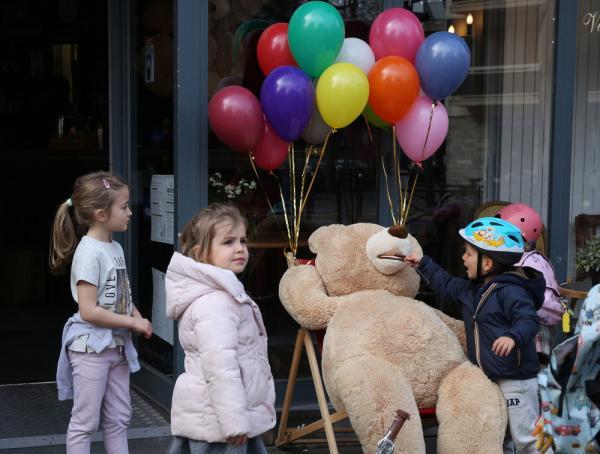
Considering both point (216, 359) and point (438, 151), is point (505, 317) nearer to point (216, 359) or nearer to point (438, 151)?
point (216, 359)

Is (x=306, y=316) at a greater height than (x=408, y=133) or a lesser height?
lesser

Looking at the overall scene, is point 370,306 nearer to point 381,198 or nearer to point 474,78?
point 381,198

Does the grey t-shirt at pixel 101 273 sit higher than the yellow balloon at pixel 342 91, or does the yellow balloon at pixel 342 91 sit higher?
the yellow balloon at pixel 342 91

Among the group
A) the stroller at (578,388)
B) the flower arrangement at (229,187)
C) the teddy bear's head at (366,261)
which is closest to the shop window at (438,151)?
the flower arrangement at (229,187)

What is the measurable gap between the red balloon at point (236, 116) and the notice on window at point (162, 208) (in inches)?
23.0

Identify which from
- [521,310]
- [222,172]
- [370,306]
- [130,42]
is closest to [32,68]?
[130,42]

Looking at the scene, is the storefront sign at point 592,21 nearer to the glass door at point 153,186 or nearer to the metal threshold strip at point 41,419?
the glass door at point 153,186

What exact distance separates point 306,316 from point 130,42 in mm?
2374

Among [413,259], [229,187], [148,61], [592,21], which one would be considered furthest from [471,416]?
[592,21]

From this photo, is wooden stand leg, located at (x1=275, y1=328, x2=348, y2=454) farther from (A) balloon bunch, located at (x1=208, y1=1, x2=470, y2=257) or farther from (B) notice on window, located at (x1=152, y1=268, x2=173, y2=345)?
(A) balloon bunch, located at (x1=208, y1=1, x2=470, y2=257)

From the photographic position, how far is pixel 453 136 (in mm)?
6070

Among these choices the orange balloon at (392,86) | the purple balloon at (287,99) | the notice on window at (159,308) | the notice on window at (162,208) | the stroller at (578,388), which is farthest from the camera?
the notice on window at (159,308)

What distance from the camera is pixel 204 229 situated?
353cm

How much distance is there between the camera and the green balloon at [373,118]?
503cm
